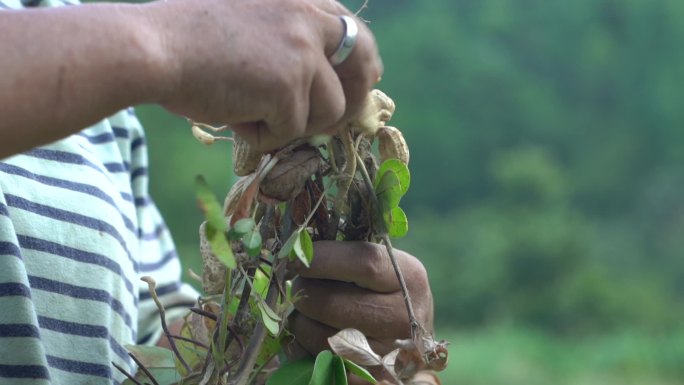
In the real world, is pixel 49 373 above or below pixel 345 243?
below

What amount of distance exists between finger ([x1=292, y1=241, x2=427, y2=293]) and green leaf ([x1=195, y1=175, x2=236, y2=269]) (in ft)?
0.55

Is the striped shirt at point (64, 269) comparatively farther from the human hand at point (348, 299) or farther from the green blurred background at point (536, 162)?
the green blurred background at point (536, 162)

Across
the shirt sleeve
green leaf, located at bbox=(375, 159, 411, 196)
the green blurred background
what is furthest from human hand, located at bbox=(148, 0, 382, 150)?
the green blurred background

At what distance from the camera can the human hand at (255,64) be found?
0.73 m

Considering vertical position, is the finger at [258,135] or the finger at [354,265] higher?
the finger at [354,265]

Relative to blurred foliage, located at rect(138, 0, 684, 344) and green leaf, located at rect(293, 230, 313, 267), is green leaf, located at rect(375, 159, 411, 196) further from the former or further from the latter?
blurred foliage, located at rect(138, 0, 684, 344)

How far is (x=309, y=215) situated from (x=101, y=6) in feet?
0.81

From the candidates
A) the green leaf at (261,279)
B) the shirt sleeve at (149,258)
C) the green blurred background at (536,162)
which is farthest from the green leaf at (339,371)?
the green blurred background at (536,162)

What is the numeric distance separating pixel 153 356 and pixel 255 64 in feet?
1.19

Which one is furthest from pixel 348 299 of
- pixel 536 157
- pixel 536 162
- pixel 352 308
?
pixel 536 162

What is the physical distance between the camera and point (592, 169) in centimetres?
1089

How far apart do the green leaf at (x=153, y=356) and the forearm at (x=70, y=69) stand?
0.32 metres

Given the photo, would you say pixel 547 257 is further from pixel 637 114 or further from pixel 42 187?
pixel 42 187

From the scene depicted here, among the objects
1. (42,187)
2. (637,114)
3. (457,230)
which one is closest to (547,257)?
(457,230)
